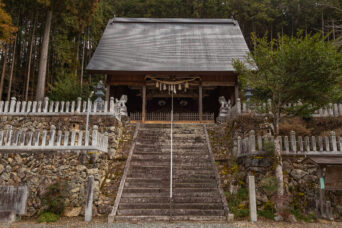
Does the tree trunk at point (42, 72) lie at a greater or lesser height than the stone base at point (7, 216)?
greater

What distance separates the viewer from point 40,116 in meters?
10.4

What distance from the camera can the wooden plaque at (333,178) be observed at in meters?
6.08

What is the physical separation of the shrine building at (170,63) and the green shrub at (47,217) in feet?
24.3

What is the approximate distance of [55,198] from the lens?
6.54m

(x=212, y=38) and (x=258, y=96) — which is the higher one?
(x=212, y=38)

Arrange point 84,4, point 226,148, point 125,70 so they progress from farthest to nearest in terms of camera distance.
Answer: point 84,4 → point 125,70 → point 226,148

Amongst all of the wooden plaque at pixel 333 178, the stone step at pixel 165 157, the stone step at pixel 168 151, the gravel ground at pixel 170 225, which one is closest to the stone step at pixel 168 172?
the stone step at pixel 165 157

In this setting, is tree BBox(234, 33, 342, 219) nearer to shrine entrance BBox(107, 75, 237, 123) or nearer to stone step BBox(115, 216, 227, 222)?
stone step BBox(115, 216, 227, 222)

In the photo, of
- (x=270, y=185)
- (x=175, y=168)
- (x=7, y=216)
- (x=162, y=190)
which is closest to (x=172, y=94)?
(x=175, y=168)

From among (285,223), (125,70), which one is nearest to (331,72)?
(285,223)

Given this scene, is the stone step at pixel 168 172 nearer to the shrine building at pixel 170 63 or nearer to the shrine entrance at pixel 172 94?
the shrine entrance at pixel 172 94

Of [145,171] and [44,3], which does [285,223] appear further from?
[44,3]

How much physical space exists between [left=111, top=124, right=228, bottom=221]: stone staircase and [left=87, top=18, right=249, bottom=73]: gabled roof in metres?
4.84

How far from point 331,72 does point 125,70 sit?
911 cm
